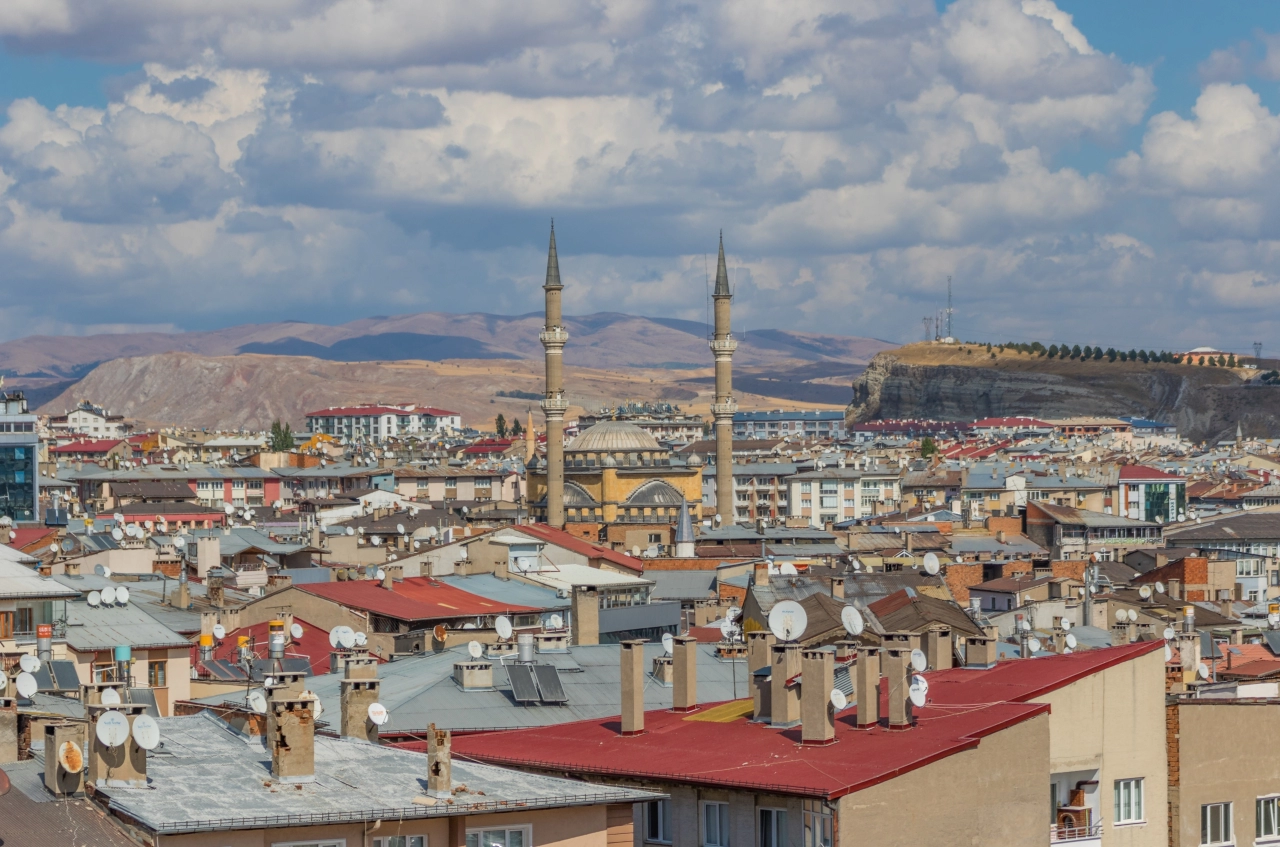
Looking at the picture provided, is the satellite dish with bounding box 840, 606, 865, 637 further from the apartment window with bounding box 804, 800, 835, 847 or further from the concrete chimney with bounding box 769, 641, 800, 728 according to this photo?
the apartment window with bounding box 804, 800, 835, 847

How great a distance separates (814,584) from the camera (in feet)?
157

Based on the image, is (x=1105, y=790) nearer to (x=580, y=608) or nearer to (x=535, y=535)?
(x=580, y=608)

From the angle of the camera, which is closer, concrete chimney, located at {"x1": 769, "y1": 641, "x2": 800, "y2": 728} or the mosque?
concrete chimney, located at {"x1": 769, "y1": 641, "x2": 800, "y2": 728}

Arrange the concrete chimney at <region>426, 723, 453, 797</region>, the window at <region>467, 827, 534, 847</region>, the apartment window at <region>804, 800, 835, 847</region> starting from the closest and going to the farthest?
the window at <region>467, 827, 534, 847</region>
the concrete chimney at <region>426, 723, 453, 797</region>
the apartment window at <region>804, 800, 835, 847</region>

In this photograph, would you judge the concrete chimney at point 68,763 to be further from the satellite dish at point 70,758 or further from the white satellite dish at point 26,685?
the white satellite dish at point 26,685

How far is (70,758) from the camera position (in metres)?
14.2

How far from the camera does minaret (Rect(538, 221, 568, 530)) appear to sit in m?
98.9

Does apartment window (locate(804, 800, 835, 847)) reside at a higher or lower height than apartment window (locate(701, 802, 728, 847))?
higher

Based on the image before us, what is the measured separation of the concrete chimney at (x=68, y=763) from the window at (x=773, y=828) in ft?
17.7

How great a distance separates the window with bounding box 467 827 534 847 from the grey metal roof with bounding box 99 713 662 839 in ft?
0.60

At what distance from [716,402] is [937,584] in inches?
2427

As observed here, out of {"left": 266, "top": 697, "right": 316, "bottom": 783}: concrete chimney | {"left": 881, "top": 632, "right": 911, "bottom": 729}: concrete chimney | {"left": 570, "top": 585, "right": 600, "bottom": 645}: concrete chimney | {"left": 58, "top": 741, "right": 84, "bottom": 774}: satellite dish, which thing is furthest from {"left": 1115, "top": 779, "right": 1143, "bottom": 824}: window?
{"left": 570, "top": 585, "right": 600, "bottom": 645}: concrete chimney

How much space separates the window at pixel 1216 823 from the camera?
67.6 feet

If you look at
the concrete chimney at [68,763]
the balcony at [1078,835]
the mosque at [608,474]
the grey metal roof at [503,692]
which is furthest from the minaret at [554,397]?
the concrete chimney at [68,763]
